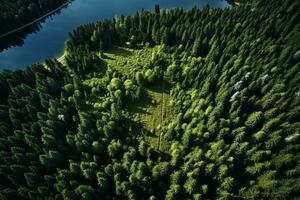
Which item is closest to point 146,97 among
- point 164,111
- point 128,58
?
point 164,111

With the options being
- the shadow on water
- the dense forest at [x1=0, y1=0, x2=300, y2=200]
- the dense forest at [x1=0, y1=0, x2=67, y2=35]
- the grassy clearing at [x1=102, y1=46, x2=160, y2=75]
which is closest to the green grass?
the grassy clearing at [x1=102, y1=46, x2=160, y2=75]

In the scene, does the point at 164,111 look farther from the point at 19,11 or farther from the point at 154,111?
the point at 19,11

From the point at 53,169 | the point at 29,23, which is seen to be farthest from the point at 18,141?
the point at 29,23

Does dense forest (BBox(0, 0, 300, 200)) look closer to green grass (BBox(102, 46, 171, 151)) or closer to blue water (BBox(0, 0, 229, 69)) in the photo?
green grass (BBox(102, 46, 171, 151))

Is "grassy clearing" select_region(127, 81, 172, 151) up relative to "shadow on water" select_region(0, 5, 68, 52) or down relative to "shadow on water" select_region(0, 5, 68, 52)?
down

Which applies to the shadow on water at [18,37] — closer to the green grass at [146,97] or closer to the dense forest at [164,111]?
the dense forest at [164,111]

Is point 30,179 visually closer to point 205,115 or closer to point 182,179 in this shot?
point 182,179
